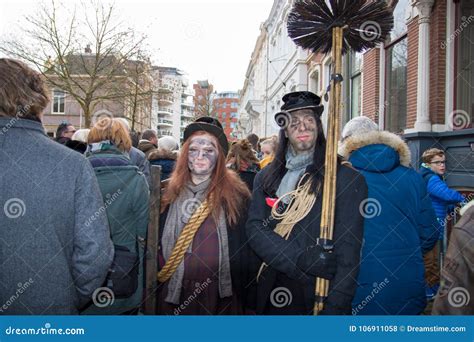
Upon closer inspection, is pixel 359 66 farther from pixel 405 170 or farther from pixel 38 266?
pixel 38 266

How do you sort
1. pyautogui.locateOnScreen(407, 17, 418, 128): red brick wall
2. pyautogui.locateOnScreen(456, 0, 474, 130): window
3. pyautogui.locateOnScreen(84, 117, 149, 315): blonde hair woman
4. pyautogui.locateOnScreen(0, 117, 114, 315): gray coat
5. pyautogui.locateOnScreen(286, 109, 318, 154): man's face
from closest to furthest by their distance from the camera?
pyautogui.locateOnScreen(0, 117, 114, 315): gray coat
pyautogui.locateOnScreen(286, 109, 318, 154): man's face
pyautogui.locateOnScreen(84, 117, 149, 315): blonde hair woman
pyautogui.locateOnScreen(456, 0, 474, 130): window
pyautogui.locateOnScreen(407, 17, 418, 128): red brick wall

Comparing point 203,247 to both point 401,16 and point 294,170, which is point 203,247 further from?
point 401,16

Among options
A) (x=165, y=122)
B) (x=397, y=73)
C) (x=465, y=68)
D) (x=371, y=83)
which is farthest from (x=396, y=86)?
(x=165, y=122)

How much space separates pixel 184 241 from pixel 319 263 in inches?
35.8

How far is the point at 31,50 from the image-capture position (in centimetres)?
1948

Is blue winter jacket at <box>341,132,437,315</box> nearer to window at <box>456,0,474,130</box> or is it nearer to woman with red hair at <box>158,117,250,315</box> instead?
woman with red hair at <box>158,117,250,315</box>

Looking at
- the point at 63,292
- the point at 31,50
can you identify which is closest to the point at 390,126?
the point at 63,292

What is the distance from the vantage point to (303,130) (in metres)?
2.66

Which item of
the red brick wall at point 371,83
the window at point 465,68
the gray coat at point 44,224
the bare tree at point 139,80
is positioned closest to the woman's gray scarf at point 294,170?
the gray coat at point 44,224

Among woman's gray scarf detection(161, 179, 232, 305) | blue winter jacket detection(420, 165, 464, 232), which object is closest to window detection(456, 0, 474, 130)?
blue winter jacket detection(420, 165, 464, 232)

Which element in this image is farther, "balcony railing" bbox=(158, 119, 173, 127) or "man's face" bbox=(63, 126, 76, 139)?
"balcony railing" bbox=(158, 119, 173, 127)

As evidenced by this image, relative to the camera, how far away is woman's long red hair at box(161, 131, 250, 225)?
2.88 meters

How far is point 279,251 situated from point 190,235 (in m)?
0.65

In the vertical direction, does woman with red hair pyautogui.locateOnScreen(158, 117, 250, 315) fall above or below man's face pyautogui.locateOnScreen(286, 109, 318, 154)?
below
